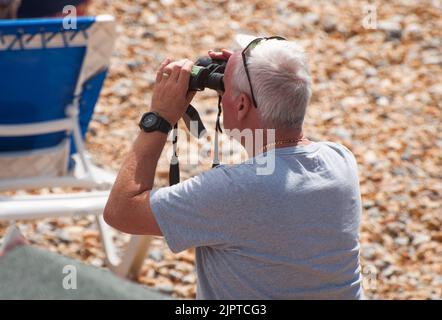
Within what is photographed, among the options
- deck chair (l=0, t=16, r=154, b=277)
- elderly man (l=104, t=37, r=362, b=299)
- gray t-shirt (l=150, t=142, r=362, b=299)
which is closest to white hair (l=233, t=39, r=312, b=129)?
elderly man (l=104, t=37, r=362, b=299)

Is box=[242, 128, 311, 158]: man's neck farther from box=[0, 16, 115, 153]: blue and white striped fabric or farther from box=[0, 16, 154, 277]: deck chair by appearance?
box=[0, 16, 115, 153]: blue and white striped fabric

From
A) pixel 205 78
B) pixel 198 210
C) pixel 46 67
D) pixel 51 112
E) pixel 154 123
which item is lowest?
pixel 51 112

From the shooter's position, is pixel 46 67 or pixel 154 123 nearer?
pixel 154 123

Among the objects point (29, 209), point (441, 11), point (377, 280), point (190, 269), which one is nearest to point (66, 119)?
point (29, 209)

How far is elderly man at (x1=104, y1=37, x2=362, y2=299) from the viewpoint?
2.46m

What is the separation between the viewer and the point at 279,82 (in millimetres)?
2441

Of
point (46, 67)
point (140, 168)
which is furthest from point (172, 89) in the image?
point (46, 67)

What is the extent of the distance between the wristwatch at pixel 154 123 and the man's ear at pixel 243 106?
248 millimetres

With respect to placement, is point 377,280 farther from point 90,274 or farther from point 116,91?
point 116,91

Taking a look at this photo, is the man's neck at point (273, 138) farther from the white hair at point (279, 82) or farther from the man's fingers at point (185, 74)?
the man's fingers at point (185, 74)

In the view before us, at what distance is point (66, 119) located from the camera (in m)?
4.07

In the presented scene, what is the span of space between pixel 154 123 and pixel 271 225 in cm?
46

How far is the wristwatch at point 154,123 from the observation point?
2635mm

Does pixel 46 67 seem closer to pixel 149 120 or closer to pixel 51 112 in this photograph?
pixel 51 112
